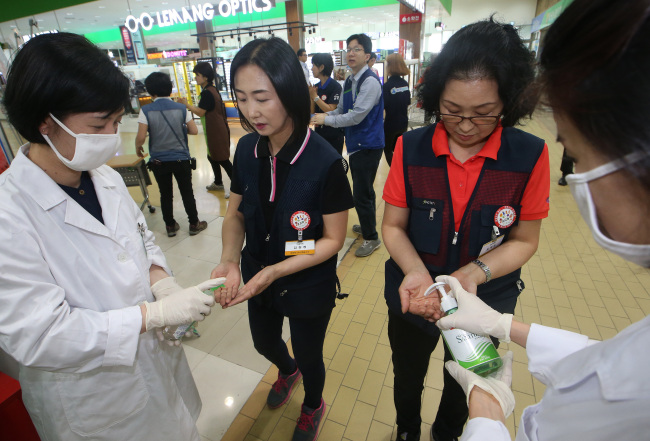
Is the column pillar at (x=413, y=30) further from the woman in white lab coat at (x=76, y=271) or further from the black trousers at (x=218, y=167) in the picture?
the woman in white lab coat at (x=76, y=271)

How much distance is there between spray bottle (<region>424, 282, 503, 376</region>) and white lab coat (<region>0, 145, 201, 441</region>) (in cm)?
95

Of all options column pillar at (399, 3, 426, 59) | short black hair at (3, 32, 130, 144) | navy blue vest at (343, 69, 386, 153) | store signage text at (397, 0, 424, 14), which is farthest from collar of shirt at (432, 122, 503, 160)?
column pillar at (399, 3, 426, 59)

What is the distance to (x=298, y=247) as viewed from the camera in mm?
1344

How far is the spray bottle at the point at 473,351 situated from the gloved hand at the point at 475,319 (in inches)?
0.8

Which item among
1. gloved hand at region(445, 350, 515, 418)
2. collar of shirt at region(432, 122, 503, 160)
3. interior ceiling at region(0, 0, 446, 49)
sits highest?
interior ceiling at region(0, 0, 446, 49)

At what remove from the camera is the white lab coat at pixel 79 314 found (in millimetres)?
852

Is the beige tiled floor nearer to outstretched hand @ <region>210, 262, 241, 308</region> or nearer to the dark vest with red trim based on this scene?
the dark vest with red trim

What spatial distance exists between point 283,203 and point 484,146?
75 centimetres

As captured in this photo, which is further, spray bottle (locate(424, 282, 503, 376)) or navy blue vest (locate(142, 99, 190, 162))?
navy blue vest (locate(142, 99, 190, 162))

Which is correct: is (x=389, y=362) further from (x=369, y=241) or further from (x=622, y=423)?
(x=622, y=423)

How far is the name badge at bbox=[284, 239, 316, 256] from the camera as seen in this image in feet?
4.40

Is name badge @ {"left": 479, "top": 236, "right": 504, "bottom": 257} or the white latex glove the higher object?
name badge @ {"left": 479, "top": 236, "right": 504, "bottom": 257}

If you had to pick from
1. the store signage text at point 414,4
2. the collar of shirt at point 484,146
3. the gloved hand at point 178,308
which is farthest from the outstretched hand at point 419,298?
the store signage text at point 414,4

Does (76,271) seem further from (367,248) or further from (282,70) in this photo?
(367,248)
